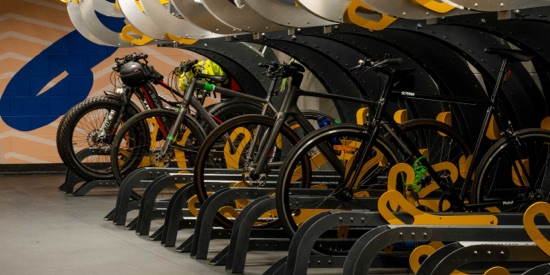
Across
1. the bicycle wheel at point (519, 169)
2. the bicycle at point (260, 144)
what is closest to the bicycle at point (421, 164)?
the bicycle wheel at point (519, 169)

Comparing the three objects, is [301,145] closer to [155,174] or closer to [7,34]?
[155,174]

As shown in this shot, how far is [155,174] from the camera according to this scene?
7.84 m

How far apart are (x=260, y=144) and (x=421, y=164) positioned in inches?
39.7

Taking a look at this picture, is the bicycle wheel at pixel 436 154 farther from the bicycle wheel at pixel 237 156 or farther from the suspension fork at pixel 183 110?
the suspension fork at pixel 183 110

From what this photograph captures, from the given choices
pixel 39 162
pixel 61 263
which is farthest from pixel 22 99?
pixel 61 263

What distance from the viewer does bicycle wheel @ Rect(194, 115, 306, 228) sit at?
21.5 ft

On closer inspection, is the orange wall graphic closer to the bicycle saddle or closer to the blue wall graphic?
the blue wall graphic

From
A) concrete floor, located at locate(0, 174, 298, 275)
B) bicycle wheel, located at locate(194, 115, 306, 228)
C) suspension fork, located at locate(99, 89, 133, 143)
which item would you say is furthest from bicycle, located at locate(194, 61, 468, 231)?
suspension fork, located at locate(99, 89, 133, 143)

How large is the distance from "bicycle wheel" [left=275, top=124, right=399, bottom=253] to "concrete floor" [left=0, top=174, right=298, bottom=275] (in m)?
0.40

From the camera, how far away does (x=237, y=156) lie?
7.43 metres

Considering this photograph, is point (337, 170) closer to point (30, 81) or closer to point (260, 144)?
point (260, 144)

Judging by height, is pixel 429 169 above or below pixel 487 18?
below

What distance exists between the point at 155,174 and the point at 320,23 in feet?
6.51

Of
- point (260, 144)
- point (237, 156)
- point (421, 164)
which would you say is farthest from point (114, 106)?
point (421, 164)
